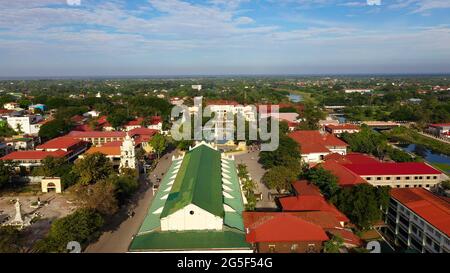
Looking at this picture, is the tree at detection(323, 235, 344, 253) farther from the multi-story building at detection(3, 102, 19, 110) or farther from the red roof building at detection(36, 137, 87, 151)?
the multi-story building at detection(3, 102, 19, 110)

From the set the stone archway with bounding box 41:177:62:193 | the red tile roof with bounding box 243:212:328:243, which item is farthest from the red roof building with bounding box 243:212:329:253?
the stone archway with bounding box 41:177:62:193

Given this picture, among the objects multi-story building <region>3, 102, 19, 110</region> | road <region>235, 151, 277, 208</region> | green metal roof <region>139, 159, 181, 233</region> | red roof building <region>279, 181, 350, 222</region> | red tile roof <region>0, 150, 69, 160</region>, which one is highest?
multi-story building <region>3, 102, 19, 110</region>

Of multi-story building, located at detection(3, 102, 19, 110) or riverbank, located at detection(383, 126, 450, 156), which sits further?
multi-story building, located at detection(3, 102, 19, 110)

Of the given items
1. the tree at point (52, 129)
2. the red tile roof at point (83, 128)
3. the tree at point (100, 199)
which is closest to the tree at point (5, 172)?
the tree at point (100, 199)

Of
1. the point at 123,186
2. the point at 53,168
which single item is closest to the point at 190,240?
the point at 123,186

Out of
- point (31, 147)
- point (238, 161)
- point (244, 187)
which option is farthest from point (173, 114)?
point (244, 187)

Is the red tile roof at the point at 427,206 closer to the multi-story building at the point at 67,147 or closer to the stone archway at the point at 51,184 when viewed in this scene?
the stone archway at the point at 51,184
